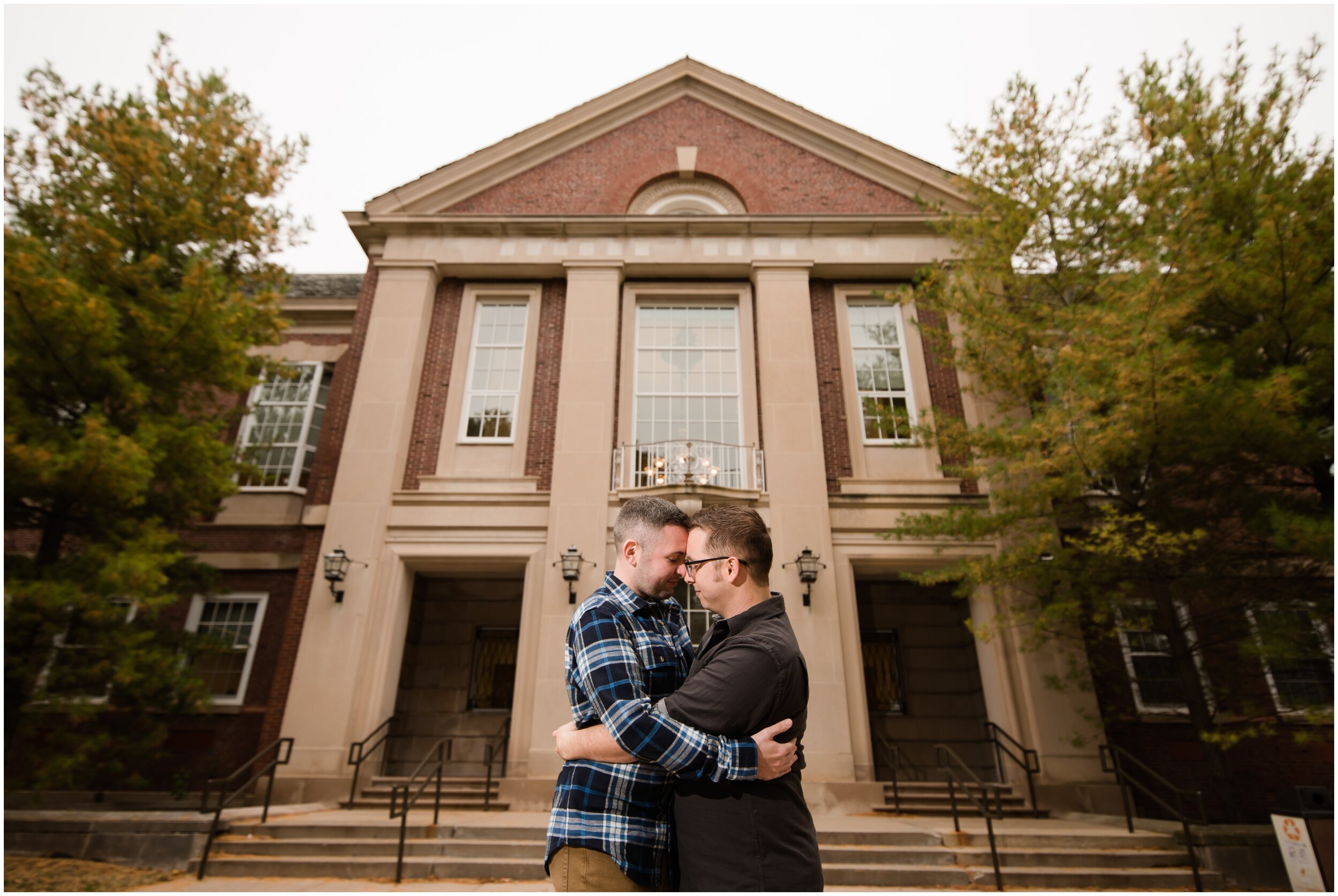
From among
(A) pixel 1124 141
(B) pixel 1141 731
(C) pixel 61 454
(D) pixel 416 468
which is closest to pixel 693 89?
(A) pixel 1124 141

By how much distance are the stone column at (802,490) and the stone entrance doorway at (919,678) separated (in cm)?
197

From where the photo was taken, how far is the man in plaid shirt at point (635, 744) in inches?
85.3

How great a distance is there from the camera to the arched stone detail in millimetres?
15867

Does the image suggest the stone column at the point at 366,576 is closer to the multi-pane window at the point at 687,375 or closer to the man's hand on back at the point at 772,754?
the multi-pane window at the point at 687,375

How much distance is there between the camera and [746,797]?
2291mm

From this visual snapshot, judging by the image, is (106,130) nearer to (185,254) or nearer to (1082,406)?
(185,254)

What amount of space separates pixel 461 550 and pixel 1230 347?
39.1 feet

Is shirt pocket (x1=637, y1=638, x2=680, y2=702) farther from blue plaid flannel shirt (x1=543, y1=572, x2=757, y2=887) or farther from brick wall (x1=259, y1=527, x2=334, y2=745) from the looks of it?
brick wall (x1=259, y1=527, x2=334, y2=745)

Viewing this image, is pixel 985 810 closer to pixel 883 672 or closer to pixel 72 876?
pixel 883 672

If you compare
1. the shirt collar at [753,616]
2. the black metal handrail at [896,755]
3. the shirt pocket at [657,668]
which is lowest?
the black metal handrail at [896,755]

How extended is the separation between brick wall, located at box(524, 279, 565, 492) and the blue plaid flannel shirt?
1023cm

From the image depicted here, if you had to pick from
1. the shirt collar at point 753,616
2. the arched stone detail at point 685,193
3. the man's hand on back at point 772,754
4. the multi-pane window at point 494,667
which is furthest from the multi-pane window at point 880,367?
the man's hand on back at point 772,754

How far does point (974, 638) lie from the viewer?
13.2 meters

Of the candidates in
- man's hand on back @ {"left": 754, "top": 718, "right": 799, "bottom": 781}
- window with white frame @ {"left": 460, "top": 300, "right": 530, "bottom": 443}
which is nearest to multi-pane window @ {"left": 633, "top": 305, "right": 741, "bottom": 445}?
window with white frame @ {"left": 460, "top": 300, "right": 530, "bottom": 443}
